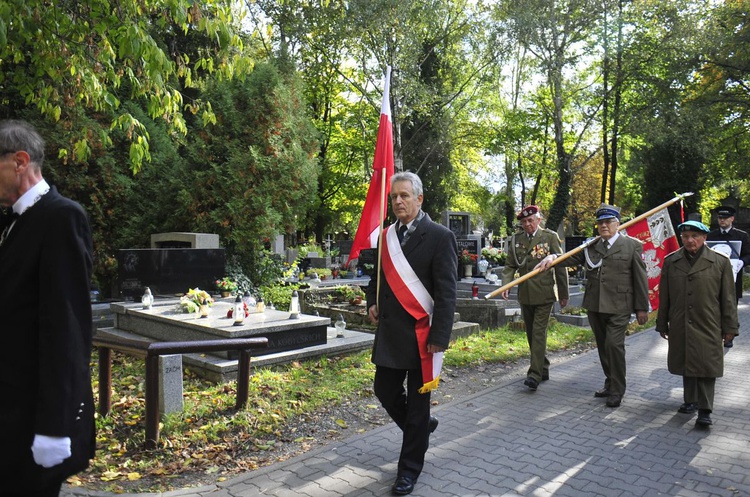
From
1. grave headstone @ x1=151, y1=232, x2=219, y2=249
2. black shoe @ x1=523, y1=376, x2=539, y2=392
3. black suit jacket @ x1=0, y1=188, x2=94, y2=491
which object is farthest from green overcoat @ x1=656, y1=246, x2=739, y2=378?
grave headstone @ x1=151, y1=232, x2=219, y2=249

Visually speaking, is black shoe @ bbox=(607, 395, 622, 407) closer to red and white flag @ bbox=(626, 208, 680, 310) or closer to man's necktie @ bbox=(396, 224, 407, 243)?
red and white flag @ bbox=(626, 208, 680, 310)

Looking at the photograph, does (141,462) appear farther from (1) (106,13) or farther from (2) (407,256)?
(1) (106,13)

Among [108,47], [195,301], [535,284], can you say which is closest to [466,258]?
[195,301]

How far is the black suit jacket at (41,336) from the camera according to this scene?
1.99m

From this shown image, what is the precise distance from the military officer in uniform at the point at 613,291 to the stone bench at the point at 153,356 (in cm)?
349

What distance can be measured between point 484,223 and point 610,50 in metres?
33.9

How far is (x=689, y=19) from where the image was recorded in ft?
74.3

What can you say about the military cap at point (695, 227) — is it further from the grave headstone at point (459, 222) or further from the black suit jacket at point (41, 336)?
the grave headstone at point (459, 222)

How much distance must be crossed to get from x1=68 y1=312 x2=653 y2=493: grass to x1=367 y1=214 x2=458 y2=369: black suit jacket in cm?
158

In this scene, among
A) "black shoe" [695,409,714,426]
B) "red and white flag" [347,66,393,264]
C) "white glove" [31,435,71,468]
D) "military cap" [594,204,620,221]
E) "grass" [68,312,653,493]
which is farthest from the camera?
"military cap" [594,204,620,221]

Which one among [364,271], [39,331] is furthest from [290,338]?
[364,271]

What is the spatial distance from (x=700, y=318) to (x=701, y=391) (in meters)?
0.72

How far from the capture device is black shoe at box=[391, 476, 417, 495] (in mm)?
3930

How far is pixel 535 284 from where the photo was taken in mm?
6840
